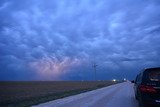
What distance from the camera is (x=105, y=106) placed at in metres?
15.6

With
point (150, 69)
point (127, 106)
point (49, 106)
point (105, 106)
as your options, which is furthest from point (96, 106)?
point (150, 69)

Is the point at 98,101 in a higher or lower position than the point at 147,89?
lower

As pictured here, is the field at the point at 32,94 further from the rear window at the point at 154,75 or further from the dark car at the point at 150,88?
the rear window at the point at 154,75

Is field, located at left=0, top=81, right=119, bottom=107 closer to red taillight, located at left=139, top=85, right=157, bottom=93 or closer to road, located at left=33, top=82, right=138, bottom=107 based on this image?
road, located at left=33, top=82, right=138, bottom=107

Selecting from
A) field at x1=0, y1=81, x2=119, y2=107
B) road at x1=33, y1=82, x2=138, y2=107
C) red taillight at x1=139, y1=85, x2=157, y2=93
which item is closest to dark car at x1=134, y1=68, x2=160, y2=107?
red taillight at x1=139, y1=85, x2=157, y2=93

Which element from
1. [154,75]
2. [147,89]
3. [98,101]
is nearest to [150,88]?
[147,89]

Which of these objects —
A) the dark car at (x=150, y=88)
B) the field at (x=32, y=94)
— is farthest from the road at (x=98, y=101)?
the dark car at (x=150, y=88)

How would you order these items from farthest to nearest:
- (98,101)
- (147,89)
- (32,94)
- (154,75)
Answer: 1. (32,94)
2. (98,101)
3. (154,75)
4. (147,89)

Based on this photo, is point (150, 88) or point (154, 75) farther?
point (154, 75)

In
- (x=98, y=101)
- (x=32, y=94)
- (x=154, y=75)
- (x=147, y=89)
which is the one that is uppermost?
(x=32, y=94)

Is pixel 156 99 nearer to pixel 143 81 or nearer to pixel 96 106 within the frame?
pixel 143 81

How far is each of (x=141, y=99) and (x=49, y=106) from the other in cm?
644

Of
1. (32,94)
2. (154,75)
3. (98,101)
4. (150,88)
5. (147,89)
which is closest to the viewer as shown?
(150,88)

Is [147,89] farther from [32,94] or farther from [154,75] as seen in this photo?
[32,94]
